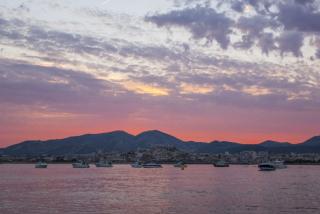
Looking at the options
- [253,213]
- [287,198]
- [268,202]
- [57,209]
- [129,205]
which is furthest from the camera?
[287,198]

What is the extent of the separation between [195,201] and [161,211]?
37.8 ft

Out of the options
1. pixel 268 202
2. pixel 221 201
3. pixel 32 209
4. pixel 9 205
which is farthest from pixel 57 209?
pixel 268 202

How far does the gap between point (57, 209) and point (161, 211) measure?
11962 mm

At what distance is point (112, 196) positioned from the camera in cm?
6962

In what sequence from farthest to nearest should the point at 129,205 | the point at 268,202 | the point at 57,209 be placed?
the point at 268,202 → the point at 129,205 → the point at 57,209

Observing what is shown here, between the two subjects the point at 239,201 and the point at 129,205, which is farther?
the point at 239,201

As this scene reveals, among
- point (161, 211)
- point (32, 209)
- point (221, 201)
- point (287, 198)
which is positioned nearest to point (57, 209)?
point (32, 209)

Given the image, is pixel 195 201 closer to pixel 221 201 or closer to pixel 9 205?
pixel 221 201

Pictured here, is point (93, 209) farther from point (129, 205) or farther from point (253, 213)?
point (253, 213)

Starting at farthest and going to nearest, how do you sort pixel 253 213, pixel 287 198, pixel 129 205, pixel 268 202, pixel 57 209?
pixel 287 198, pixel 268 202, pixel 129 205, pixel 57 209, pixel 253 213

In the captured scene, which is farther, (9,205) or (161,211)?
(9,205)

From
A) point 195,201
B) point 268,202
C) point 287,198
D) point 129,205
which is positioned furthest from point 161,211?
point 287,198

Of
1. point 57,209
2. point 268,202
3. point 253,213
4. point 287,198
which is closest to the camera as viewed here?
point 253,213

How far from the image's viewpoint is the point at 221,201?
62.1 metres
